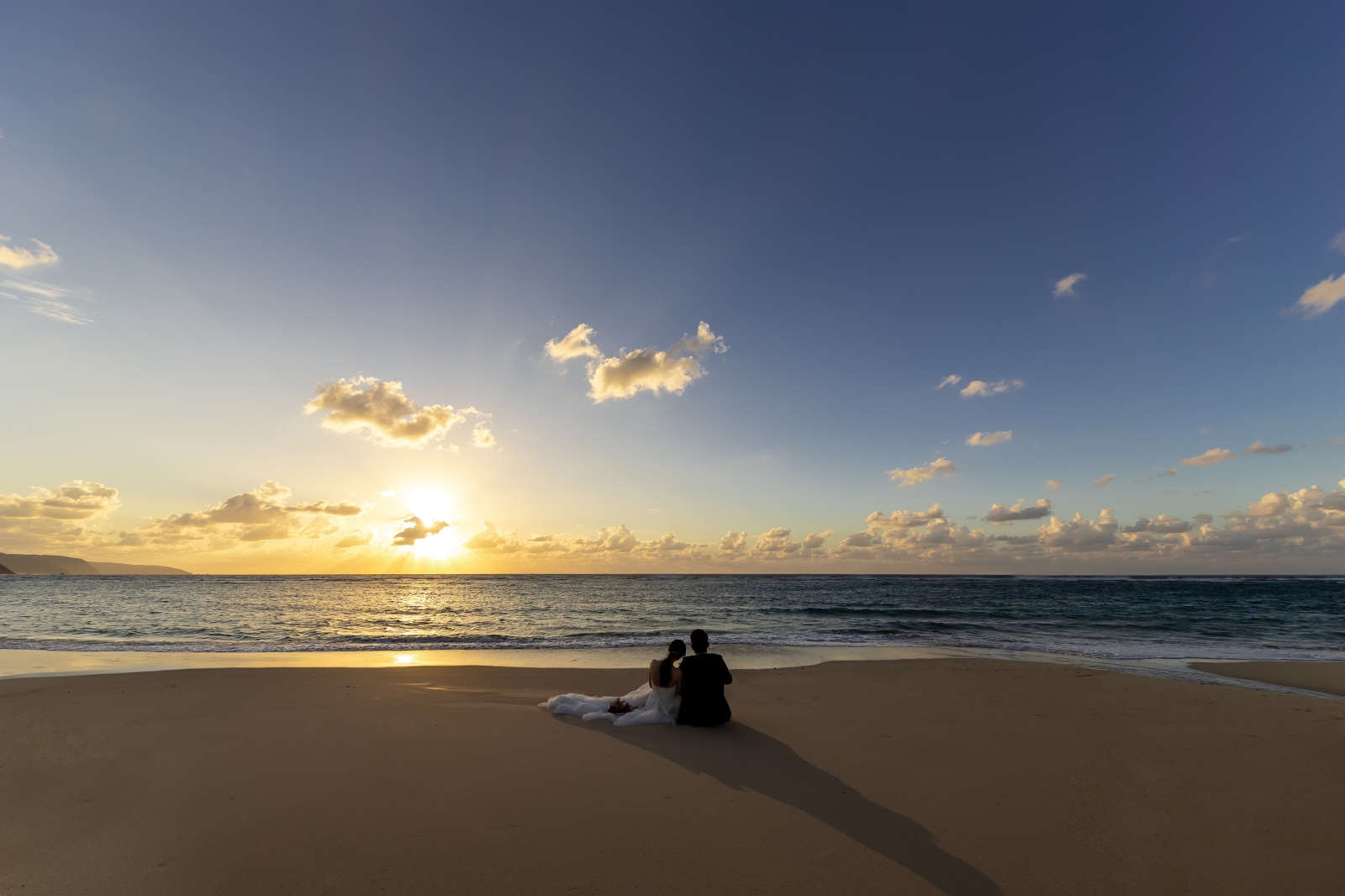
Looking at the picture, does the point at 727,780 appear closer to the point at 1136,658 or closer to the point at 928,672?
the point at 928,672

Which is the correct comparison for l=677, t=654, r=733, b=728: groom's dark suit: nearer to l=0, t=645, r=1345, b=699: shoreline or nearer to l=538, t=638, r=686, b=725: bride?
l=538, t=638, r=686, b=725: bride

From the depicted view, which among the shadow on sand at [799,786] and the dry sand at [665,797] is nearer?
the dry sand at [665,797]

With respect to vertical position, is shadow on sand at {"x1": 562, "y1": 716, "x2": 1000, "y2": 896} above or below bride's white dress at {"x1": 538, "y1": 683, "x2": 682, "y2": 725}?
below

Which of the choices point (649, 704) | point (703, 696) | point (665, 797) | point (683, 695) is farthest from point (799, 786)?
point (649, 704)

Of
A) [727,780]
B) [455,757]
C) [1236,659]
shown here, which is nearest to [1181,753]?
[727,780]

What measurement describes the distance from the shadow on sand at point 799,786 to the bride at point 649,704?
16 centimetres

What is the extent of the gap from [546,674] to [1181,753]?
428 inches

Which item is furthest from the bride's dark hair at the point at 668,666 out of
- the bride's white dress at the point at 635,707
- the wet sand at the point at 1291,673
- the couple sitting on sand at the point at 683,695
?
the wet sand at the point at 1291,673

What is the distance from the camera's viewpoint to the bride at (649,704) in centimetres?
813

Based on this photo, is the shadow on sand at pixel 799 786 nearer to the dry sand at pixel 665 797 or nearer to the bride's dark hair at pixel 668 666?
the dry sand at pixel 665 797

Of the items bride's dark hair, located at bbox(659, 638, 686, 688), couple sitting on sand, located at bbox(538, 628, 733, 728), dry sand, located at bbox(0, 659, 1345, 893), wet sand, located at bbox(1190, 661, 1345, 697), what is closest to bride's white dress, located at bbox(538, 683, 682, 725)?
couple sitting on sand, located at bbox(538, 628, 733, 728)

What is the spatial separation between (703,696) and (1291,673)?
51.9ft

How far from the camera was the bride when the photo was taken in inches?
320

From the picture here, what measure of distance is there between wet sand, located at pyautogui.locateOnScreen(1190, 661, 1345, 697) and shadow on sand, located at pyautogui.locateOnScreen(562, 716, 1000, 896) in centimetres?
1345
